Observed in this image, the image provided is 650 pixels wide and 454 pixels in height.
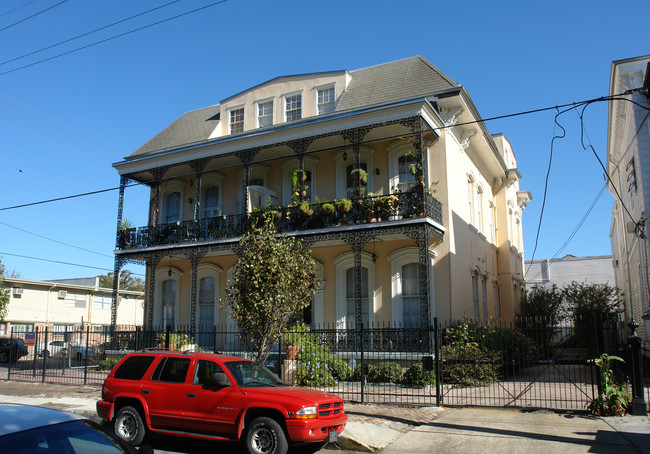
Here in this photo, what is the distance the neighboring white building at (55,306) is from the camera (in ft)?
110

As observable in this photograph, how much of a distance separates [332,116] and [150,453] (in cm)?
1452

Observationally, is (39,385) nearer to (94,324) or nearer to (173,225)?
(173,225)

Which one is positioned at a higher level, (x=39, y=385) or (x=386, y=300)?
(x=386, y=300)

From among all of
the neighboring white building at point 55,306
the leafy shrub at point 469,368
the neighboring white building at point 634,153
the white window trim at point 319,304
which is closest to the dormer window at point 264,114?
the white window trim at point 319,304

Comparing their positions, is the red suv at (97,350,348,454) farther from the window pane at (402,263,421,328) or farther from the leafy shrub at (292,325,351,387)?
the window pane at (402,263,421,328)

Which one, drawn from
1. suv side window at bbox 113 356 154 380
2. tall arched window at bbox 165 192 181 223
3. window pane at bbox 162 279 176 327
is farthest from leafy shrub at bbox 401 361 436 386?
tall arched window at bbox 165 192 181 223

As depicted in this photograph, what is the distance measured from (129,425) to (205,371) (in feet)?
5.01

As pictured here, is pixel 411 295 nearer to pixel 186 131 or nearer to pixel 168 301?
pixel 168 301

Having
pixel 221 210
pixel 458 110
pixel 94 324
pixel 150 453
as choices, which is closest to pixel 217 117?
pixel 221 210

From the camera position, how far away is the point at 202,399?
330 inches

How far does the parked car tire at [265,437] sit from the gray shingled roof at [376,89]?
12.3m

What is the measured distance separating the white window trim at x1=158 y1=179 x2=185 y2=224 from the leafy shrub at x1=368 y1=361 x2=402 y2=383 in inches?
440

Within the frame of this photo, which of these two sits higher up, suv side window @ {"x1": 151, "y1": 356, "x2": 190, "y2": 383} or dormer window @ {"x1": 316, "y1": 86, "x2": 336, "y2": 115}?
dormer window @ {"x1": 316, "y1": 86, "x2": 336, "y2": 115}

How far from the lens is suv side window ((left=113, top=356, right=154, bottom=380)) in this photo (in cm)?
922
